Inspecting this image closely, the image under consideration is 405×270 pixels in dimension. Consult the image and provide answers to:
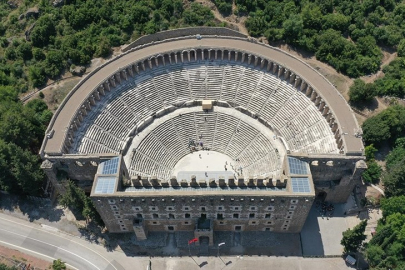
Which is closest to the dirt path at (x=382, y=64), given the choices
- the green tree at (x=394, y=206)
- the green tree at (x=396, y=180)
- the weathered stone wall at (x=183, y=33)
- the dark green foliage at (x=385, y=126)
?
the dark green foliage at (x=385, y=126)

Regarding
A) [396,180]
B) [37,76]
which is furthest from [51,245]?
[396,180]

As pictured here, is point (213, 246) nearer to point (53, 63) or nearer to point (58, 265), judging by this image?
point (58, 265)

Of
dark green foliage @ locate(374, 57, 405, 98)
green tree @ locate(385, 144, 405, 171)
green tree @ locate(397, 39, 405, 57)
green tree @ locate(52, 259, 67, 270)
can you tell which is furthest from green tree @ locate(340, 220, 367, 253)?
green tree @ locate(397, 39, 405, 57)

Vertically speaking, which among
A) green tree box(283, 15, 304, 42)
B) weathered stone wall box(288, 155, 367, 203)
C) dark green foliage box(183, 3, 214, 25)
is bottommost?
weathered stone wall box(288, 155, 367, 203)

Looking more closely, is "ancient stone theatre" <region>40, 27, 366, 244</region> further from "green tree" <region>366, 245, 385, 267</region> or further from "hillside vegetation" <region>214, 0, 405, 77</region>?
"green tree" <region>366, 245, 385, 267</region>

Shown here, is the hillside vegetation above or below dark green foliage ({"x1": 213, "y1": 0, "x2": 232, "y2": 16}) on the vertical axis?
below

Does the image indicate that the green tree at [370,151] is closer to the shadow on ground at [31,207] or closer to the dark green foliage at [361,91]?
the dark green foliage at [361,91]

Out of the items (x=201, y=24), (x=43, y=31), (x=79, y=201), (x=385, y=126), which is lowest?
(x=79, y=201)
